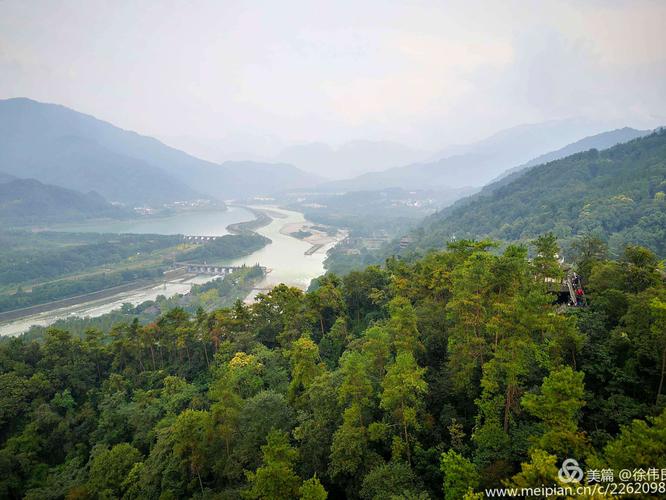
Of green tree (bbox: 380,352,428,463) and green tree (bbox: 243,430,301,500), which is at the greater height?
green tree (bbox: 380,352,428,463)

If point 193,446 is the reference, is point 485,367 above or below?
above

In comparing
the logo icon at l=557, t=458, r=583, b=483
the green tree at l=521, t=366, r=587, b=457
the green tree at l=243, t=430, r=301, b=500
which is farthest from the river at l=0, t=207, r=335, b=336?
the logo icon at l=557, t=458, r=583, b=483

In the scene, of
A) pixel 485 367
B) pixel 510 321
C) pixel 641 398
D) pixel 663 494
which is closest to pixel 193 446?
pixel 485 367

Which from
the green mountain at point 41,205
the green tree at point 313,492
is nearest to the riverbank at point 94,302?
the green tree at point 313,492

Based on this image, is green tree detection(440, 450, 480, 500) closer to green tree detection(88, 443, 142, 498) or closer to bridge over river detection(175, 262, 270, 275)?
green tree detection(88, 443, 142, 498)

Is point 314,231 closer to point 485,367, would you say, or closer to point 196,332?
point 196,332

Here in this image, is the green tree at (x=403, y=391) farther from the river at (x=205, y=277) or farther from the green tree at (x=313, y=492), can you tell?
the river at (x=205, y=277)

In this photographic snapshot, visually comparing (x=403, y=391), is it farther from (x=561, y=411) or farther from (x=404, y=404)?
(x=561, y=411)
